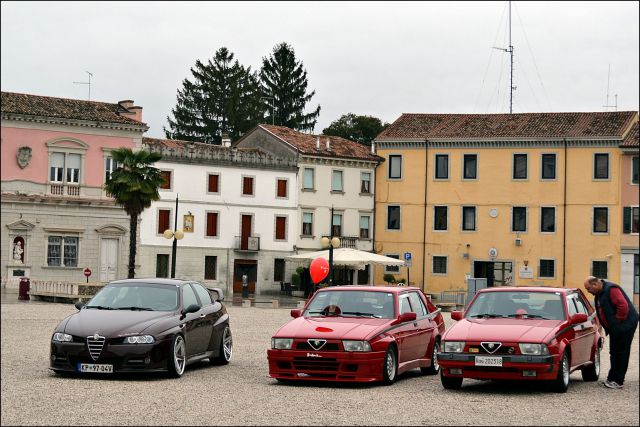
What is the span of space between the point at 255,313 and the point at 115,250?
23.7m

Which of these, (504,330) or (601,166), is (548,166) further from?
(504,330)

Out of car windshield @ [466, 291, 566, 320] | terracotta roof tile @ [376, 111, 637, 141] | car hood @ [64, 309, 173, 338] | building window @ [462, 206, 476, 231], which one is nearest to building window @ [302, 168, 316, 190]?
terracotta roof tile @ [376, 111, 637, 141]

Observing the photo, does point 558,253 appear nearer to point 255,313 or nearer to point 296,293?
point 296,293

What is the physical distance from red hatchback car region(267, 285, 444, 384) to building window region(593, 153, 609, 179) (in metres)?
52.7

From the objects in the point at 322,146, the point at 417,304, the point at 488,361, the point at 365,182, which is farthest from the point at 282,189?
the point at 488,361

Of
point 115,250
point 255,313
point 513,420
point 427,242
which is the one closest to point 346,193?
point 427,242

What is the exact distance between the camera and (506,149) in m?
71.6

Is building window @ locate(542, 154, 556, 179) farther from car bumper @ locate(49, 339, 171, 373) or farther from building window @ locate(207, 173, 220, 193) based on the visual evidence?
car bumper @ locate(49, 339, 171, 373)

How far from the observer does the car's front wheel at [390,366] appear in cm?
1639

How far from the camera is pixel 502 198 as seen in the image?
7150 cm

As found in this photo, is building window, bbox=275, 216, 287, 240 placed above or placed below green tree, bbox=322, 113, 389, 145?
below

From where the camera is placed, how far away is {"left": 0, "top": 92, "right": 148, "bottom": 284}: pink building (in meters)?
60.5

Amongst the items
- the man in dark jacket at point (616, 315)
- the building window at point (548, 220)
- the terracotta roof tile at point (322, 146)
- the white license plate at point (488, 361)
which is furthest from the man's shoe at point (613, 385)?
the terracotta roof tile at point (322, 146)

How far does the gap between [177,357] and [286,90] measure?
264 ft
